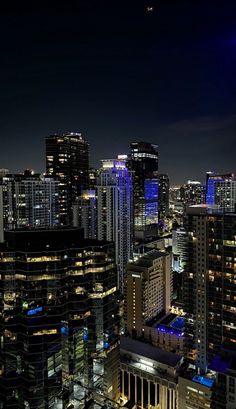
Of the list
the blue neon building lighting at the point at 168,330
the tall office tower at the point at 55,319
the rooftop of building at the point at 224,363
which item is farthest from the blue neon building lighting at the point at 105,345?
the blue neon building lighting at the point at 168,330

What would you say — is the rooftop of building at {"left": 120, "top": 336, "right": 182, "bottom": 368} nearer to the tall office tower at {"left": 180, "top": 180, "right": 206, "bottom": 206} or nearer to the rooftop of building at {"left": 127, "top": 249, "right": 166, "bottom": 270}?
the rooftop of building at {"left": 127, "top": 249, "right": 166, "bottom": 270}

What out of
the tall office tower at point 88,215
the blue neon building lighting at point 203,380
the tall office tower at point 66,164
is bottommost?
the blue neon building lighting at point 203,380

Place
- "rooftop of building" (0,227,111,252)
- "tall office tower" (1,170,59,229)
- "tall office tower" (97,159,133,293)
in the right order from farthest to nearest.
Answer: "tall office tower" (1,170,59,229), "tall office tower" (97,159,133,293), "rooftop of building" (0,227,111,252)

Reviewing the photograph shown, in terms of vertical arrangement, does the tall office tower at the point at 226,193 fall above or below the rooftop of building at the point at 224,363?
above

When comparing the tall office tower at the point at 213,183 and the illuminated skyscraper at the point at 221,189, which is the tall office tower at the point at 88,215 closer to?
the illuminated skyscraper at the point at 221,189

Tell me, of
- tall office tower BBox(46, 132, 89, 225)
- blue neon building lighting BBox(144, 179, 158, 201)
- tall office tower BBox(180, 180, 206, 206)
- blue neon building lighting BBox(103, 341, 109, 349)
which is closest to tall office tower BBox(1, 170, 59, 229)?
tall office tower BBox(46, 132, 89, 225)

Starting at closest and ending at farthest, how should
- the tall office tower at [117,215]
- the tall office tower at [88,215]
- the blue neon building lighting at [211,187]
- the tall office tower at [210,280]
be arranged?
the tall office tower at [210,280] < the tall office tower at [117,215] < the tall office tower at [88,215] < the blue neon building lighting at [211,187]

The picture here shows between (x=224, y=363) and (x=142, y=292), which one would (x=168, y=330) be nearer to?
(x=142, y=292)

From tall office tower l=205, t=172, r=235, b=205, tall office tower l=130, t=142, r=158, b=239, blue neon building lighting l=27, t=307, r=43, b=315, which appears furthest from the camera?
tall office tower l=130, t=142, r=158, b=239
